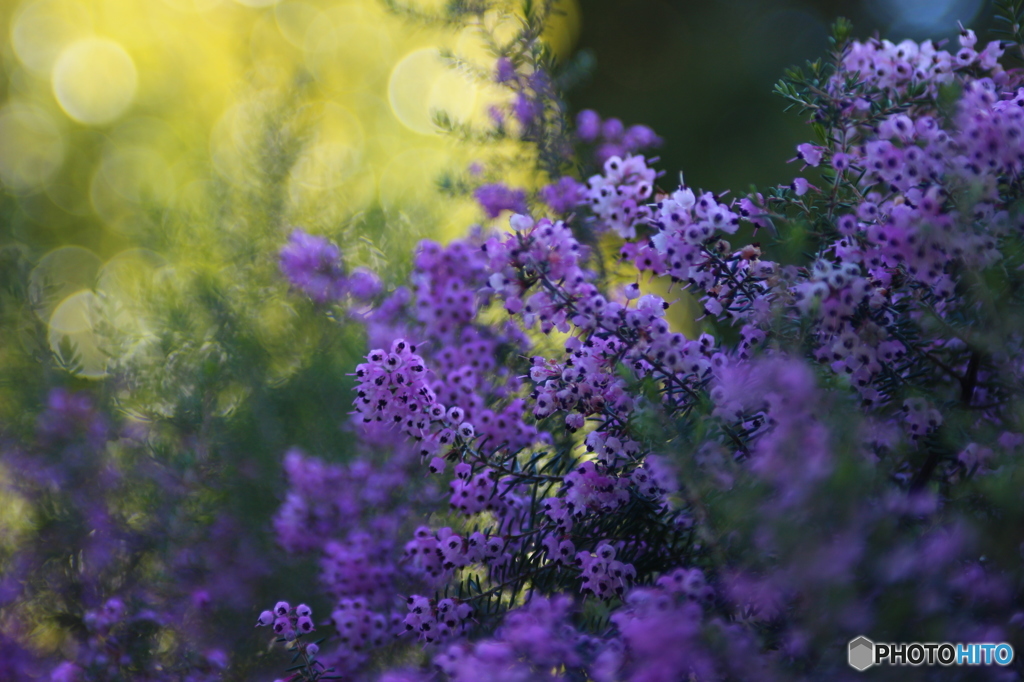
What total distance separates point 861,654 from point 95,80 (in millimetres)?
14802

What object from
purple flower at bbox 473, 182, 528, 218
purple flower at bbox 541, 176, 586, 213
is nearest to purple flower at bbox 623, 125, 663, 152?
Answer: purple flower at bbox 541, 176, 586, 213

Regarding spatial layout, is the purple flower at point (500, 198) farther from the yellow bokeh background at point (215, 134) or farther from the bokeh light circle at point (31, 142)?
the bokeh light circle at point (31, 142)

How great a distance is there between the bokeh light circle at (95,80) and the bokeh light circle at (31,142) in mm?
488

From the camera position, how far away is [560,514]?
183 cm

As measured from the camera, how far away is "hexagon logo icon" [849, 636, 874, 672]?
4.33 ft

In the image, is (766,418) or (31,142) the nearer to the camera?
(766,418)

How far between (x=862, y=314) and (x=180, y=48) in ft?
40.6

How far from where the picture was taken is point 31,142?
12.3 metres

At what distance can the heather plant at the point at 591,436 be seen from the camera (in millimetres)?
1406

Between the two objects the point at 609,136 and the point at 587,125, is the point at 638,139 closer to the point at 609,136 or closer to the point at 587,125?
the point at 609,136

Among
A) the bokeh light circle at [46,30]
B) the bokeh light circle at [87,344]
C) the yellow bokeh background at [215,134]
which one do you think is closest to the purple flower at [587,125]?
the yellow bokeh background at [215,134]

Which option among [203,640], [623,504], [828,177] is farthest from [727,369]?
[203,640]

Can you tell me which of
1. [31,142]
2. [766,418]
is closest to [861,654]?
[766,418]

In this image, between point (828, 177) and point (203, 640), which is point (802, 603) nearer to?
point (828, 177)
